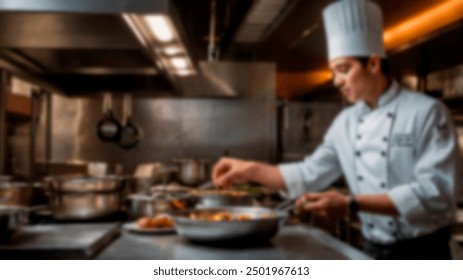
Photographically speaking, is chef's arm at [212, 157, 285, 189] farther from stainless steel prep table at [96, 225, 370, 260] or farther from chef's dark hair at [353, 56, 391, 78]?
chef's dark hair at [353, 56, 391, 78]

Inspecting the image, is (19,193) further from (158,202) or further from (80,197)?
(158,202)

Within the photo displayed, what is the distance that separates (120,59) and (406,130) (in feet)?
4.36

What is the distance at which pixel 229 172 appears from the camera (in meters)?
1.68

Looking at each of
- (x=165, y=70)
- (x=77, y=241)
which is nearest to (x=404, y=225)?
(x=77, y=241)

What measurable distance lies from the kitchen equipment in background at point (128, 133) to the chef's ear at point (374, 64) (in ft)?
6.75

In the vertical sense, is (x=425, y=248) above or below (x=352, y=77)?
below

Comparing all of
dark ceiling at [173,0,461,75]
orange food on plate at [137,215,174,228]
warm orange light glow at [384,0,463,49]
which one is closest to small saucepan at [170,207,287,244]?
orange food on plate at [137,215,174,228]

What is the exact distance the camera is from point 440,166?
147cm

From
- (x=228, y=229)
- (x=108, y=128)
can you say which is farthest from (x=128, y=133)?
(x=228, y=229)

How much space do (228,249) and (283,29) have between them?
2.44 m

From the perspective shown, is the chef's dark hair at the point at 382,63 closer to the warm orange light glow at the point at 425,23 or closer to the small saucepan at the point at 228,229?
the small saucepan at the point at 228,229

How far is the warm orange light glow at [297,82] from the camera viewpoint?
595 cm

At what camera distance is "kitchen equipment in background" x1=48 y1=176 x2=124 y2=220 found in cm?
157

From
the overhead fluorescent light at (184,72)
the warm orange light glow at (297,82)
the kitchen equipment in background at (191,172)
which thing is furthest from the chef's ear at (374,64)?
the warm orange light glow at (297,82)
